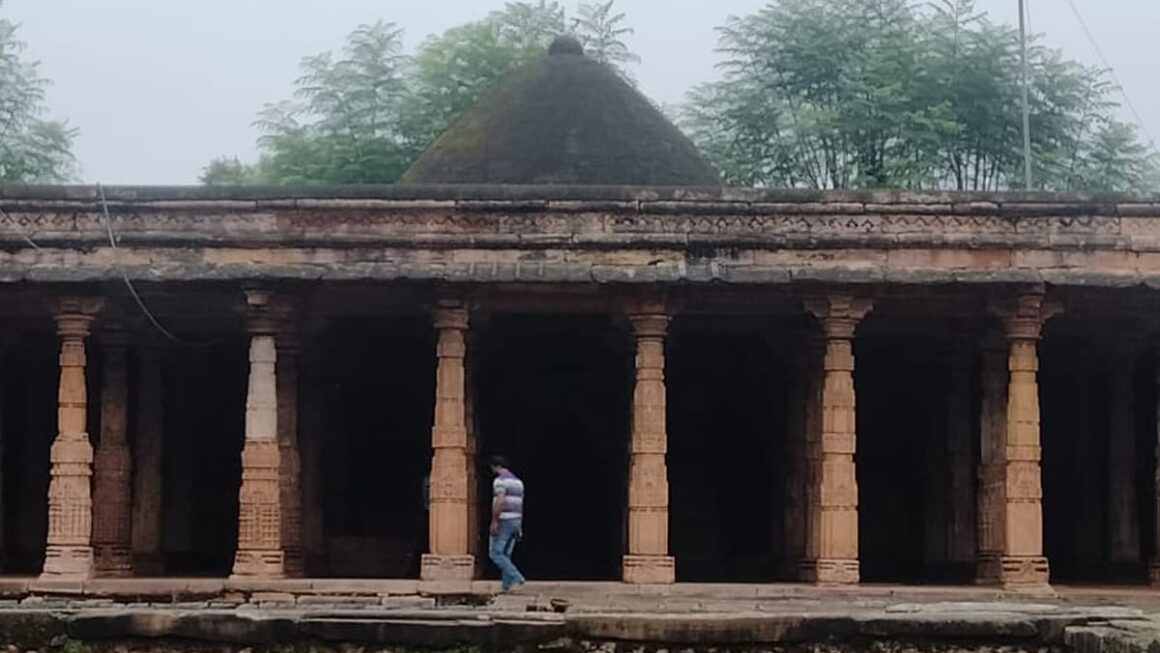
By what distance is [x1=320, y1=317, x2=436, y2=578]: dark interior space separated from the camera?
20.4 meters

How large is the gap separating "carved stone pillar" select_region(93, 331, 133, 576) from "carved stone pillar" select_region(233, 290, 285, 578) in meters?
1.68

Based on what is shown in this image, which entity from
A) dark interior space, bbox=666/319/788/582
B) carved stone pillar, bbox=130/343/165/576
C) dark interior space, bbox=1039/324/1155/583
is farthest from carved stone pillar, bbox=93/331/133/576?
dark interior space, bbox=1039/324/1155/583

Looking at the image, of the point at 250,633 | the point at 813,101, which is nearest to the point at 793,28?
the point at 813,101

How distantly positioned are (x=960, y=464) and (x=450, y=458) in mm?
5623

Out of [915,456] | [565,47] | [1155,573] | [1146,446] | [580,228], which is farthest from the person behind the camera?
[565,47]

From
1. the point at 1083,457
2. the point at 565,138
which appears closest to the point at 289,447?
the point at 565,138

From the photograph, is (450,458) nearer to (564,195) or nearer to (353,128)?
(564,195)

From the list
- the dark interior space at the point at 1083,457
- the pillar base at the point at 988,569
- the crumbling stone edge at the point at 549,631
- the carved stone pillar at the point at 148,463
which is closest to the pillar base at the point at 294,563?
the carved stone pillar at the point at 148,463

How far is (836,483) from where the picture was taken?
1717cm

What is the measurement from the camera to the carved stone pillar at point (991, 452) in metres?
17.8

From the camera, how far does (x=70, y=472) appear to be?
1725 cm

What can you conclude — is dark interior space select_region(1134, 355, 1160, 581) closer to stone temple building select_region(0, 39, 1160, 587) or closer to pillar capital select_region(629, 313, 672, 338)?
stone temple building select_region(0, 39, 1160, 587)

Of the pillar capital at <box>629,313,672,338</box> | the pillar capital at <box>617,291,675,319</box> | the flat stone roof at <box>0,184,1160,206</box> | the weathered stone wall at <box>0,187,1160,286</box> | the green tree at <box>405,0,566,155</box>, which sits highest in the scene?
the green tree at <box>405,0,566,155</box>

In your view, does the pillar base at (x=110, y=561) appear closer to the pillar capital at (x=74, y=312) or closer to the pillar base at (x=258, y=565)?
the pillar base at (x=258, y=565)
